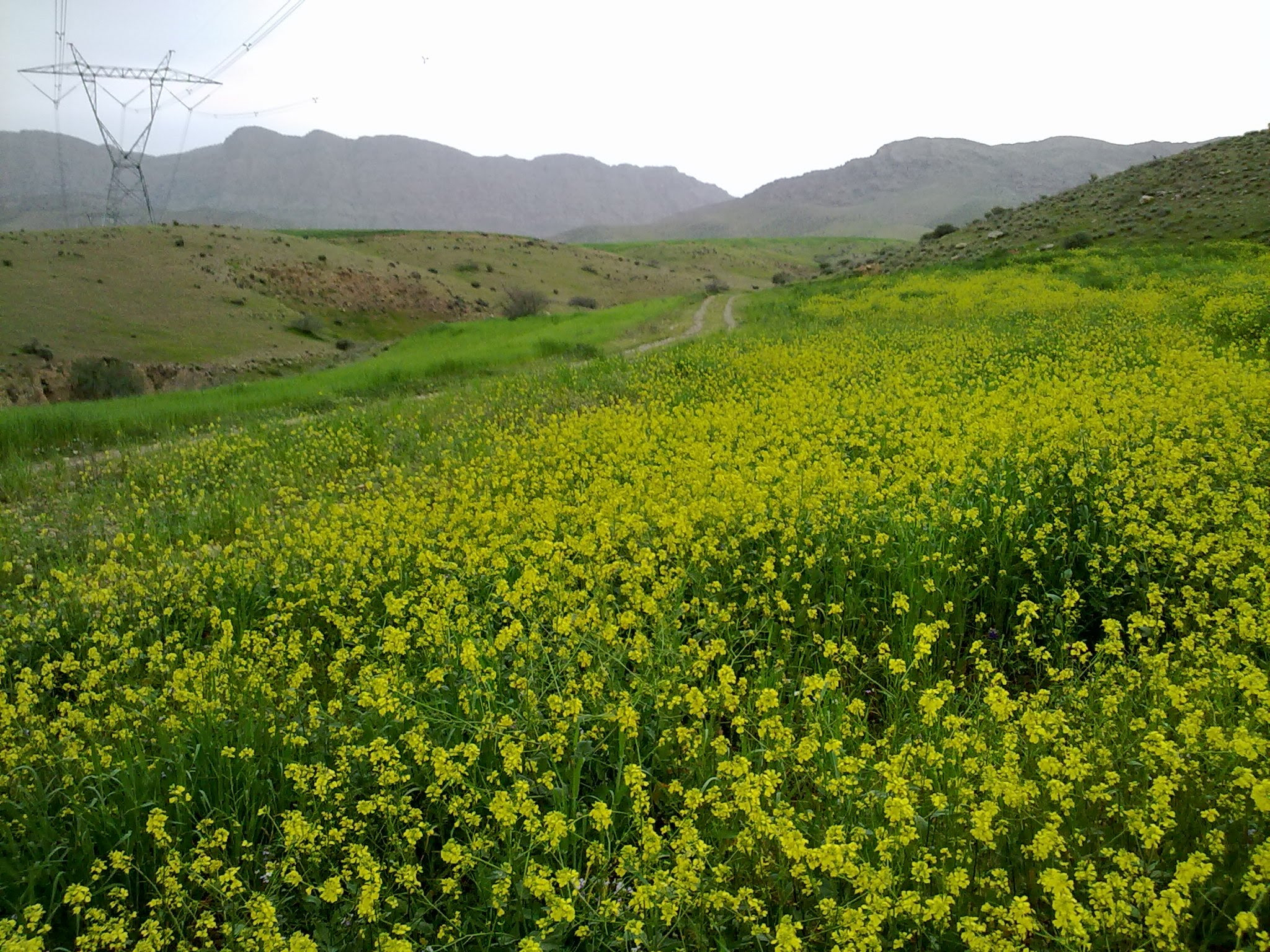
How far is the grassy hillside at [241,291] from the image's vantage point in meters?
30.8

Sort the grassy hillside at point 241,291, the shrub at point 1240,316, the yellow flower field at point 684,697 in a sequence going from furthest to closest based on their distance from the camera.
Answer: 1. the grassy hillside at point 241,291
2. the shrub at point 1240,316
3. the yellow flower field at point 684,697

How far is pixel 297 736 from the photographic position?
3463 mm

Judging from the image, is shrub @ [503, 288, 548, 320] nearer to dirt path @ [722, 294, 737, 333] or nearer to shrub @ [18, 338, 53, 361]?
dirt path @ [722, 294, 737, 333]

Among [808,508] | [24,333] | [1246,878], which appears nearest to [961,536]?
[808,508]

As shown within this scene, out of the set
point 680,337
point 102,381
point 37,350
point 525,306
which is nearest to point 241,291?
point 37,350

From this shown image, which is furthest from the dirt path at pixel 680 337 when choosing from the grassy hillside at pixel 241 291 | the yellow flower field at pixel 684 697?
the grassy hillside at pixel 241 291

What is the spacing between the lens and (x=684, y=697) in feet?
11.9

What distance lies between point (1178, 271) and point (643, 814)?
2298 cm

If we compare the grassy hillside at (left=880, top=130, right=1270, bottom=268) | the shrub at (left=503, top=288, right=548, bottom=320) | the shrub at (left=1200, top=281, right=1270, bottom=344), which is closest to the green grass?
the shrub at (left=503, top=288, right=548, bottom=320)

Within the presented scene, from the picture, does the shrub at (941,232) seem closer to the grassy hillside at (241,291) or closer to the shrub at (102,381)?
the grassy hillside at (241,291)

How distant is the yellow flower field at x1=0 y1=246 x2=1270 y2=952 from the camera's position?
2.64m

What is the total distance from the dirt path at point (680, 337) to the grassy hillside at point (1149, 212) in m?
12.3

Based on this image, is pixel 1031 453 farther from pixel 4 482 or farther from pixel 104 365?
pixel 104 365

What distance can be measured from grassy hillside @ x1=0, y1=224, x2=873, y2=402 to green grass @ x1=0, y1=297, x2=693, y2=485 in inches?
344
